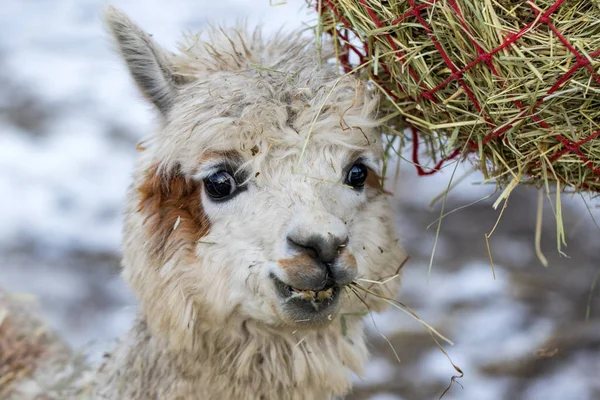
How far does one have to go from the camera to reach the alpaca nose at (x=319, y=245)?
199 cm

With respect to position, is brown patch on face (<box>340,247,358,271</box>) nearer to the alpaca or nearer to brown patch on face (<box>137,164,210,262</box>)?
the alpaca

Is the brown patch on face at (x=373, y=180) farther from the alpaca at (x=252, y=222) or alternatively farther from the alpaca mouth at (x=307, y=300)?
the alpaca mouth at (x=307, y=300)

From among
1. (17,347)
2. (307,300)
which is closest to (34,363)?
(17,347)

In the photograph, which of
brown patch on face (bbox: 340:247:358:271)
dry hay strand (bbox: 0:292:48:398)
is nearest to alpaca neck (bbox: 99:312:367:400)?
brown patch on face (bbox: 340:247:358:271)

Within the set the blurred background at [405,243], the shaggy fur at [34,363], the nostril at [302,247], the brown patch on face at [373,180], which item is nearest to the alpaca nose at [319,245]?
the nostril at [302,247]

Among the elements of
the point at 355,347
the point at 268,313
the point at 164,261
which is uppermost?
the point at 164,261

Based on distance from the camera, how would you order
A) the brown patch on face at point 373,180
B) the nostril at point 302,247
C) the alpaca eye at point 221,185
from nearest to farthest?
the nostril at point 302,247
the alpaca eye at point 221,185
the brown patch on face at point 373,180

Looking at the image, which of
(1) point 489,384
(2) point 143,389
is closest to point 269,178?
(2) point 143,389

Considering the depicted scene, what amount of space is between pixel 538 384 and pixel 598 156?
2.85 meters

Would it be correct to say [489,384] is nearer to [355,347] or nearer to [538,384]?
[538,384]

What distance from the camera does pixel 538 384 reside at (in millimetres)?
4512

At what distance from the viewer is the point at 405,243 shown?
5.68 meters

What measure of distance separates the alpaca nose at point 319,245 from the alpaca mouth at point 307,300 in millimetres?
109

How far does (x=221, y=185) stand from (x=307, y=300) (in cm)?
48
